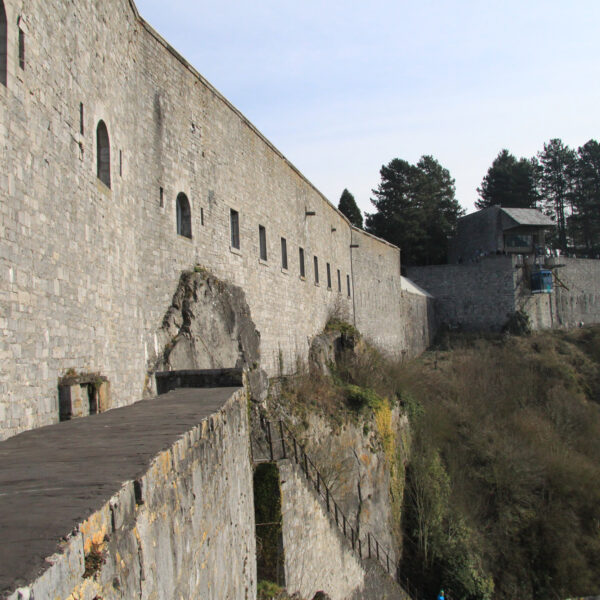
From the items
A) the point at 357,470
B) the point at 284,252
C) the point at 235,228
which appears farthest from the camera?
the point at 284,252

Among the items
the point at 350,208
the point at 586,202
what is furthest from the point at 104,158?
the point at 586,202

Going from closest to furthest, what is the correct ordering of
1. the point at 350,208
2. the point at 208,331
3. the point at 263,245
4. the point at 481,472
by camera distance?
the point at 208,331 → the point at 263,245 → the point at 481,472 → the point at 350,208

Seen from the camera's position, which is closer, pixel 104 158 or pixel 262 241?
pixel 104 158

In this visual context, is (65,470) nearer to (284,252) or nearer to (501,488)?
(284,252)

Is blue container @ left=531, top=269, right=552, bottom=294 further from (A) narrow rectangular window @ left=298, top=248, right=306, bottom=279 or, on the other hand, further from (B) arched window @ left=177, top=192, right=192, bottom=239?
(B) arched window @ left=177, top=192, right=192, bottom=239

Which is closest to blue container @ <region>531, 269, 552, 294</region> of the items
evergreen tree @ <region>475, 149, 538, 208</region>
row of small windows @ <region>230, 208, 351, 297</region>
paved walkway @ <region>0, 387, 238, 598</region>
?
evergreen tree @ <region>475, 149, 538, 208</region>

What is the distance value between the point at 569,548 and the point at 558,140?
5051 centimetres

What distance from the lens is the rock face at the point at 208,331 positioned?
10.8 meters

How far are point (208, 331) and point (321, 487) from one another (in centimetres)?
452

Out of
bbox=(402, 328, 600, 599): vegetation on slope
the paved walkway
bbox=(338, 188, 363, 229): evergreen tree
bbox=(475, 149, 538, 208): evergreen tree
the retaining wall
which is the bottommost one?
bbox=(402, 328, 600, 599): vegetation on slope

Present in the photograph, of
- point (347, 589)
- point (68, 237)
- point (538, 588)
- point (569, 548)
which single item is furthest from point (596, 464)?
point (68, 237)

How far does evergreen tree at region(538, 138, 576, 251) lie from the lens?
198ft

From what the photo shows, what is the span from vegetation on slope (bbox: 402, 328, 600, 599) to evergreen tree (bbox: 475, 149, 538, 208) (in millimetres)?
29339

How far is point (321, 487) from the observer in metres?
13.5
